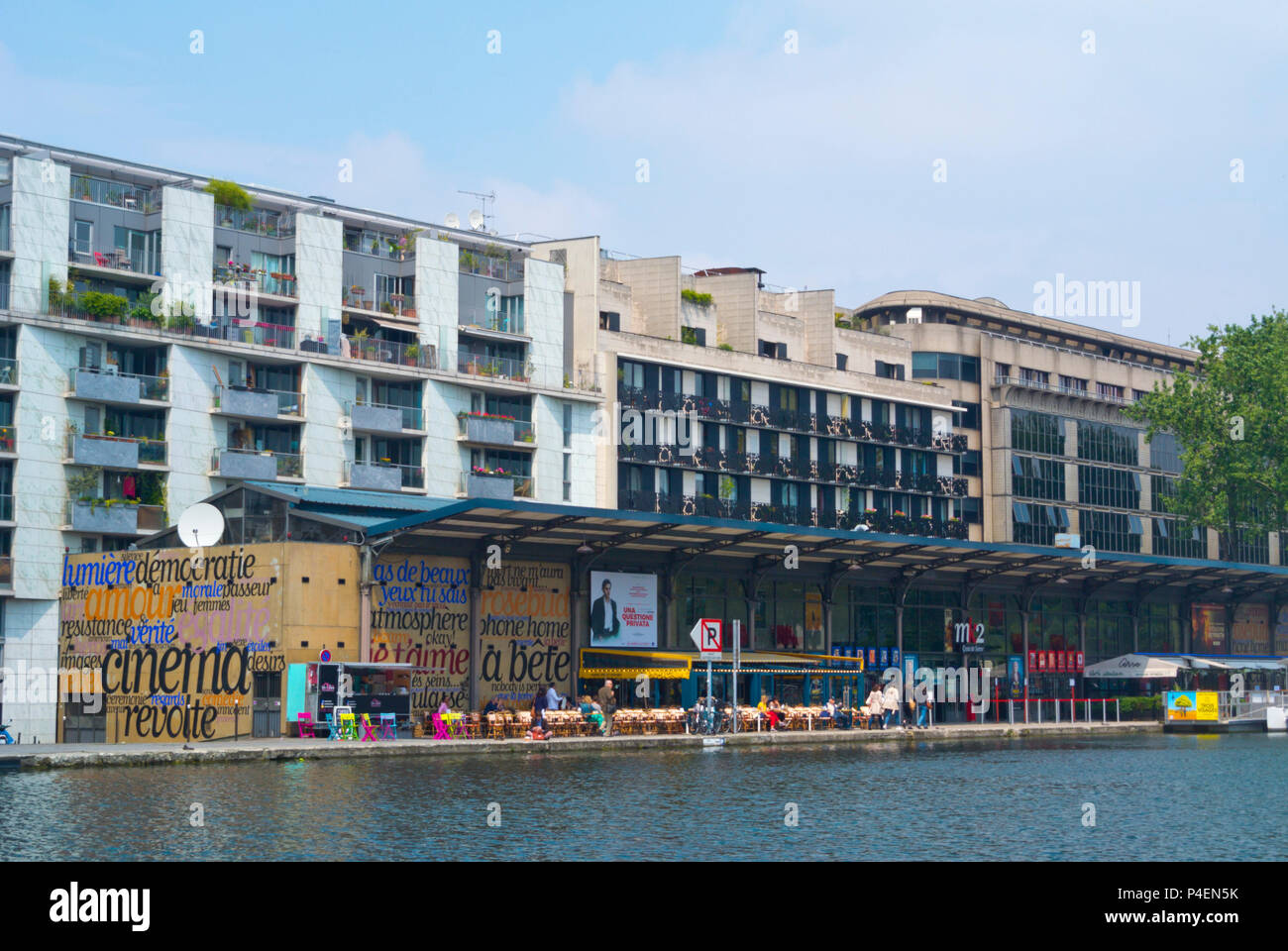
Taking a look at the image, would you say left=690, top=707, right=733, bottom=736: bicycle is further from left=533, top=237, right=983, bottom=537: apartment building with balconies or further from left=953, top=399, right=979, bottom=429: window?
left=953, top=399, right=979, bottom=429: window

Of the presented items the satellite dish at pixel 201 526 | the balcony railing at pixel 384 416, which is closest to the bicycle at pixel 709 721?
the satellite dish at pixel 201 526

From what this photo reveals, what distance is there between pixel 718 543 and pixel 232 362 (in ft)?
89.5

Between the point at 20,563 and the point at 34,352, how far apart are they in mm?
9305

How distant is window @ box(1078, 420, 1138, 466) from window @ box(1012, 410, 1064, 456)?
242 cm

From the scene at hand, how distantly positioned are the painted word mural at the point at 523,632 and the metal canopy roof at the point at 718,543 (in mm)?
1097

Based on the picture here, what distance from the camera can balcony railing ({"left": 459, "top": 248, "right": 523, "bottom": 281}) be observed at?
91.9 meters

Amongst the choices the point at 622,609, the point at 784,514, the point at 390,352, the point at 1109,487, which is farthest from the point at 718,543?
the point at 1109,487

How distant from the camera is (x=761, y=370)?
102625mm

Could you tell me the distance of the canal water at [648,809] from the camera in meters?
27.2

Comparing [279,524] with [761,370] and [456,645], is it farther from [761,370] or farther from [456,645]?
[761,370]

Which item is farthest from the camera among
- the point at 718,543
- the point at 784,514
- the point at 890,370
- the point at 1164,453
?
the point at 1164,453

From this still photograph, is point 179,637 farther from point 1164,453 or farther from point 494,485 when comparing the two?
point 1164,453

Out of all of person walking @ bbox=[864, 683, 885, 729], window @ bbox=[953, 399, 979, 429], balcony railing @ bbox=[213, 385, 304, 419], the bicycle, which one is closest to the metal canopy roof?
person walking @ bbox=[864, 683, 885, 729]

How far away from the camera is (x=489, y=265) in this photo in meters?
93.2
